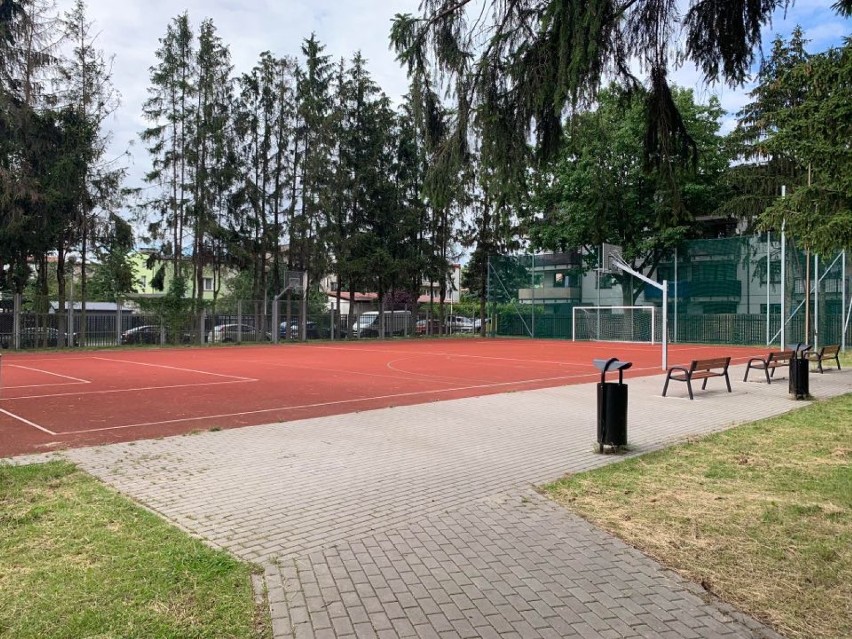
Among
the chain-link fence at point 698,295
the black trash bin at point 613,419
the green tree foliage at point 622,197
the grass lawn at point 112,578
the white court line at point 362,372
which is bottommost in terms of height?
the white court line at point 362,372

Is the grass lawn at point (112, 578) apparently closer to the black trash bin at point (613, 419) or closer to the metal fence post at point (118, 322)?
the black trash bin at point (613, 419)

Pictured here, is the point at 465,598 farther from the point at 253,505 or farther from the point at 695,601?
the point at 253,505

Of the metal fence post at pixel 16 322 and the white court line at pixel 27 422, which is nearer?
the white court line at pixel 27 422

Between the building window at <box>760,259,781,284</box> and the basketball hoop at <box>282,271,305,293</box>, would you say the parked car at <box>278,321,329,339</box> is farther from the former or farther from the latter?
the building window at <box>760,259,781,284</box>

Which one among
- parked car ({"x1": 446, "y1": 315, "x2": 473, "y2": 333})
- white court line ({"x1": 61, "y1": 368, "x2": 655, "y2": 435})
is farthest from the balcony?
white court line ({"x1": 61, "y1": 368, "x2": 655, "y2": 435})

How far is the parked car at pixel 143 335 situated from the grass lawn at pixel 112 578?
30.3m

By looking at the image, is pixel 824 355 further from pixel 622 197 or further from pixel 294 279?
pixel 294 279

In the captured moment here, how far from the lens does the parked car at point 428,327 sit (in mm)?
47375

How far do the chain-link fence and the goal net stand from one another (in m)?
0.07

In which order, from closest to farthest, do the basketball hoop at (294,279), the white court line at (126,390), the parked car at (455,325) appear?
the white court line at (126,390)
the basketball hoop at (294,279)
the parked car at (455,325)

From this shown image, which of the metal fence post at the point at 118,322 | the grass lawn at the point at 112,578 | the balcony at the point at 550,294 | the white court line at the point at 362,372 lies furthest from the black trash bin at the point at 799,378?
the balcony at the point at 550,294

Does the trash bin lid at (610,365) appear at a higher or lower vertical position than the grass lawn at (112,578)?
higher

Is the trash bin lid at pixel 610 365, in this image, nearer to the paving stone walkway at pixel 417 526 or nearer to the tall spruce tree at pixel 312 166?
the paving stone walkway at pixel 417 526

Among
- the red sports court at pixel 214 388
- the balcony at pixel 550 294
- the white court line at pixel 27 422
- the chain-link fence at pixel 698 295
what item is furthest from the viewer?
the balcony at pixel 550 294
